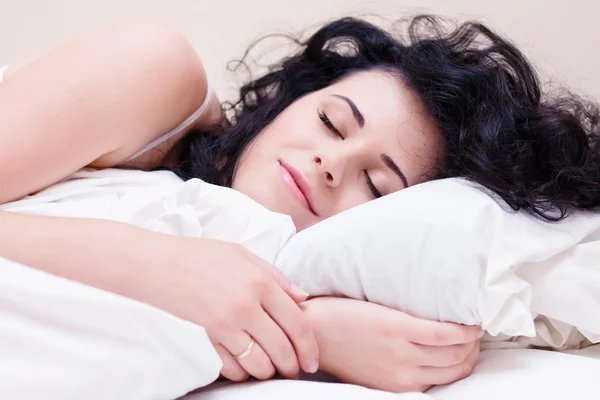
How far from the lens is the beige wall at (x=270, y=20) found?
55.4 inches

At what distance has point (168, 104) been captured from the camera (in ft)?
3.50

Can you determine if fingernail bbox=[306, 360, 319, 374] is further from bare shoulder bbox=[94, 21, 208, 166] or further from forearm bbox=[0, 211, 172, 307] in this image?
bare shoulder bbox=[94, 21, 208, 166]

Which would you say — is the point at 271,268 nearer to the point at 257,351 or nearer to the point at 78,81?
the point at 257,351

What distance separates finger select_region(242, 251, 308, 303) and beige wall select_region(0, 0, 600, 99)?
935 mm

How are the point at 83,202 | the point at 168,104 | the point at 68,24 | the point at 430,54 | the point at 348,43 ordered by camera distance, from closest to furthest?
the point at 83,202, the point at 168,104, the point at 430,54, the point at 348,43, the point at 68,24

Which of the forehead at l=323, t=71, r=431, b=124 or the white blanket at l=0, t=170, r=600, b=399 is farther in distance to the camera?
the forehead at l=323, t=71, r=431, b=124

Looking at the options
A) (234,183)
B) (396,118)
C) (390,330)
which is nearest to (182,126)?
(234,183)

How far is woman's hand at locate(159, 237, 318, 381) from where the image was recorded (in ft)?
2.37

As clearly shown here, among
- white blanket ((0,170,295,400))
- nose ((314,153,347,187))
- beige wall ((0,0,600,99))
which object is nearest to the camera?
white blanket ((0,170,295,400))

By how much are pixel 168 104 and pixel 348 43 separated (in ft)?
1.64

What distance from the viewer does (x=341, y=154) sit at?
39.9 inches

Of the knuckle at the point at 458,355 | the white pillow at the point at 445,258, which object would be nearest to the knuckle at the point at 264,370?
the white pillow at the point at 445,258

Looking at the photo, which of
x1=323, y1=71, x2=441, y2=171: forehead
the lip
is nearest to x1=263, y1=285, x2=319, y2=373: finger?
the lip

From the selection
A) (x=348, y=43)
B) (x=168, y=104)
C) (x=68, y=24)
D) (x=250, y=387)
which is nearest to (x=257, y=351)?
(x=250, y=387)
